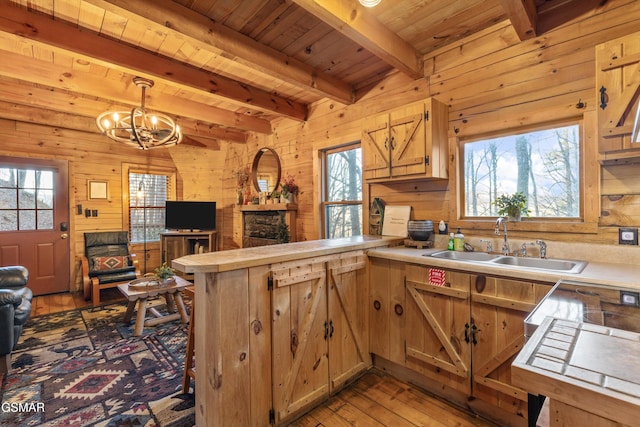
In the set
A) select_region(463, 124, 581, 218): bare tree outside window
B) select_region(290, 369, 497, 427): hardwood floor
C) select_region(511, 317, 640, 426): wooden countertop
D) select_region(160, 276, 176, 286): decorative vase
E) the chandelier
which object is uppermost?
the chandelier

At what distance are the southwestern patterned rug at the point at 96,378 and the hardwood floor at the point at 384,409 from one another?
87cm

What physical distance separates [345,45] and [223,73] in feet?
4.33

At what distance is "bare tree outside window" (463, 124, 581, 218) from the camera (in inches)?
81.2

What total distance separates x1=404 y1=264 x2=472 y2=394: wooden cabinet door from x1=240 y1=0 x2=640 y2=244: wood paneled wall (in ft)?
2.35

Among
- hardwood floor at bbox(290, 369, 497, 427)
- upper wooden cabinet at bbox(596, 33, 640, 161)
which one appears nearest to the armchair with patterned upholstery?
hardwood floor at bbox(290, 369, 497, 427)

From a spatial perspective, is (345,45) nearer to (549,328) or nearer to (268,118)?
(268,118)

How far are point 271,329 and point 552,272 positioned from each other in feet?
5.19

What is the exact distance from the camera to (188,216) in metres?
5.36

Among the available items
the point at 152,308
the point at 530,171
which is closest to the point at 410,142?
the point at 530,171

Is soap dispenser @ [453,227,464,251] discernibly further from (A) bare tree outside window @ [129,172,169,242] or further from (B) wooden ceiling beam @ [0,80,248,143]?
(A) bare tree outside window @ [129,172,169,242]

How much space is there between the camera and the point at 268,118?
447 centimetres

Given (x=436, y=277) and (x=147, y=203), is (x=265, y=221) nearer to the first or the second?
(x=147, y=203)

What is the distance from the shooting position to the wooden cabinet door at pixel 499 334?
167 centimetres

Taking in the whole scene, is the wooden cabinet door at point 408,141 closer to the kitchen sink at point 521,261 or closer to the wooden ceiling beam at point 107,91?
the kitchen sink at point 521,261
